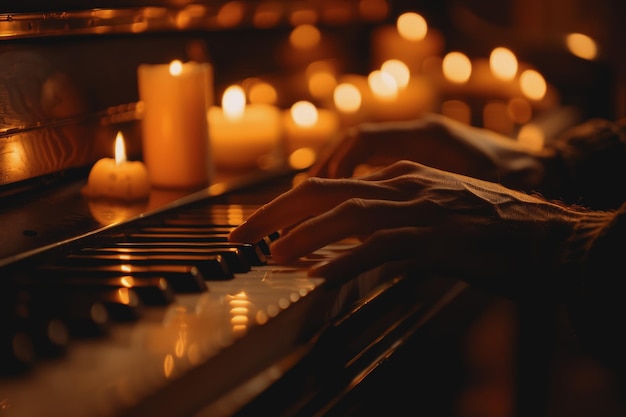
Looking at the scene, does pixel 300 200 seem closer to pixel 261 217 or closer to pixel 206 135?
pixel 261 217

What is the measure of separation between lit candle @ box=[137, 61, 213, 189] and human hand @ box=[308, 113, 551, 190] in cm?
23

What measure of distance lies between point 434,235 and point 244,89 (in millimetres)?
1205

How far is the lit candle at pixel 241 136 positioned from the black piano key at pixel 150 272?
72cm

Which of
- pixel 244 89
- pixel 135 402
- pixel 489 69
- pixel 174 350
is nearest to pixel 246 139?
pixel 244 89

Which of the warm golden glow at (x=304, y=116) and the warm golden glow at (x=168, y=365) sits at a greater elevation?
the warm golden glow at (x=304, y=116)

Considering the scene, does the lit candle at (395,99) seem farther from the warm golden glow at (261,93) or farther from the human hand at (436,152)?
the human hand at (436,152)

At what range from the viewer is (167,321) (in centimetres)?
81

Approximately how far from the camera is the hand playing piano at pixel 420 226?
981mm

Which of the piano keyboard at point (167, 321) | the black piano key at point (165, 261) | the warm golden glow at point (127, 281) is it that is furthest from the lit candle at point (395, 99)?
the warm golden glow at point (127, 281)

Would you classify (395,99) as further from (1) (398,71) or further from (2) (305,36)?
(2) (305,36)

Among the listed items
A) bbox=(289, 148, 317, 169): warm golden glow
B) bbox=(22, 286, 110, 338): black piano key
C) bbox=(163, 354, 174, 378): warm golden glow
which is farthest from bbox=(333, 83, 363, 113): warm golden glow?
bbox=(163, 354, 174, 378): warm golden glow

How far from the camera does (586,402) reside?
8.48ft

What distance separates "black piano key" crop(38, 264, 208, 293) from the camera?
917 millimetres

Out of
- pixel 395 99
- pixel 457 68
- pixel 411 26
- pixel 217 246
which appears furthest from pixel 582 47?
pixel 217 246
